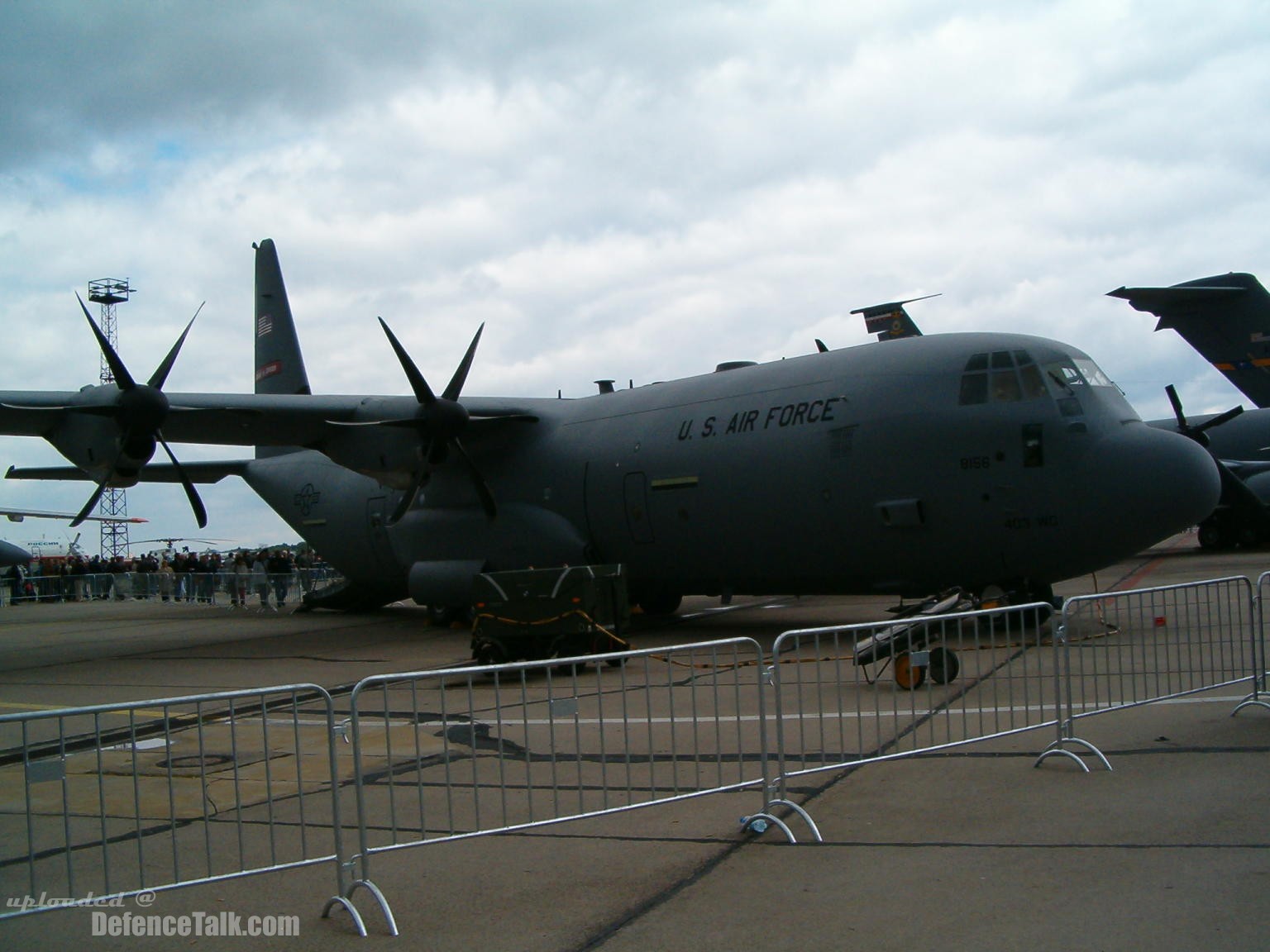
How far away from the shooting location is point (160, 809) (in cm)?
678

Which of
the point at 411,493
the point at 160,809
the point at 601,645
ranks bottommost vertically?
the point at 601,645

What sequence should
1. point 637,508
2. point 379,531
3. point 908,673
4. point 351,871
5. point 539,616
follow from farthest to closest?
1. point 379,531
2. point 637,508
3. point 539,616
4. point 908,673
5. point 351,871

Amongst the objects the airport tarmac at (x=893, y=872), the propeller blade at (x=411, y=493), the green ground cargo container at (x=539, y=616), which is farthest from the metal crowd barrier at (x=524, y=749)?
the propeller blade at (x=411, y=493)

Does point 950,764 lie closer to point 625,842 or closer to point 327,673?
point 625,842

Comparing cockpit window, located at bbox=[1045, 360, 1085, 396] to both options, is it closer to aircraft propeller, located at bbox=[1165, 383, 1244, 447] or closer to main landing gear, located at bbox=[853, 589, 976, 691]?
main landing gear, located at bbox=[853, 589, 976, 691]

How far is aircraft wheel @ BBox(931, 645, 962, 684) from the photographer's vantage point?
725cm

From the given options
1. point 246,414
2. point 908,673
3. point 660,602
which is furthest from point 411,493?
point 908,673

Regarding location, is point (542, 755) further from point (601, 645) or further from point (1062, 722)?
point (601, 645)

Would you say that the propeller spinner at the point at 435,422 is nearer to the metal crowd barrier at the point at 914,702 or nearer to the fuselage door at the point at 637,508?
the fuselage door at the point at 637,508

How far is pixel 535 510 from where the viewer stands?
17.9m

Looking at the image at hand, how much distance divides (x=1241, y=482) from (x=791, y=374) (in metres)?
18.0

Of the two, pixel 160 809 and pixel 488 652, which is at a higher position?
pixel 160 809

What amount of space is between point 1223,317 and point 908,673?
2279cm

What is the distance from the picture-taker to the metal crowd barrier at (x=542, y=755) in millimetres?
5219
